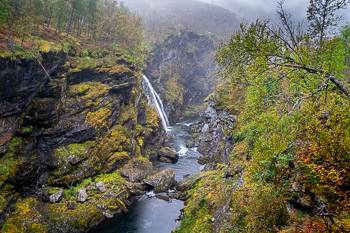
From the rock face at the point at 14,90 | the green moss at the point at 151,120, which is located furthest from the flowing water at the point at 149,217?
the rock face at the point at 14,90

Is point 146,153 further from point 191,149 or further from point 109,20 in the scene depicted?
point 109,20

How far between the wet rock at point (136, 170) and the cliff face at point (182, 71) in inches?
1667

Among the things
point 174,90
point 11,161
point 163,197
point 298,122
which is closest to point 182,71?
point 174,90

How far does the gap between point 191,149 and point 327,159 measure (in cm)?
4758

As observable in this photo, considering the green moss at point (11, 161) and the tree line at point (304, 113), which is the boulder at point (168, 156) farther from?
the tree line at point (304, 113)

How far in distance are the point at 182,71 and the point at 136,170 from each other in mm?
80262

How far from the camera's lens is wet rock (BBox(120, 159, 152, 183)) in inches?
1396

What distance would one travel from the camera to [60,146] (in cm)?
3119

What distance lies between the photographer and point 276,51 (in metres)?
8.38

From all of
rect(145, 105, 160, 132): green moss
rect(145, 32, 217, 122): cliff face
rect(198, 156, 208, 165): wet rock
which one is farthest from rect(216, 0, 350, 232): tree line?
rect(145, 32, 217, 122): cliff face

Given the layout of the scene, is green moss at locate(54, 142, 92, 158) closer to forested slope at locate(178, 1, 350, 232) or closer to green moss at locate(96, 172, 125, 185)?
green moss at locate(96, 172, 125, 185)

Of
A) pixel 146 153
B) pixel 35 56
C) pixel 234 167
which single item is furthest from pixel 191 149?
pixel 35 56

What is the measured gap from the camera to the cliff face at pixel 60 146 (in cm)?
2469

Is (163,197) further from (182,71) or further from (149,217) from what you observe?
(182,71)
